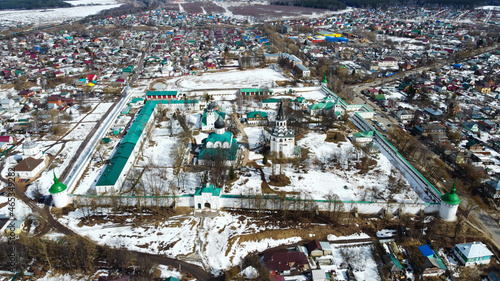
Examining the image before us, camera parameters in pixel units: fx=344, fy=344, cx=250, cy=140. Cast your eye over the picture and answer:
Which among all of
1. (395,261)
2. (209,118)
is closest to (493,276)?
(395,261)

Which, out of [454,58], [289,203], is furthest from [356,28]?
[289,203]

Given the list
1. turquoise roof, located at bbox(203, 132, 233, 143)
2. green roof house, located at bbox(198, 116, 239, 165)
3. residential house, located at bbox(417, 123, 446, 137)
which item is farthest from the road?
turquoise roof, located at bbox(203, 132, 233, 143)

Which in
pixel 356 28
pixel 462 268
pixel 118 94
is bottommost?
pixel 462 268

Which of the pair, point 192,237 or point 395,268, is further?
point 192,237

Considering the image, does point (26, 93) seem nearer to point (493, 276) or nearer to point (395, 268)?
point (395, 268)

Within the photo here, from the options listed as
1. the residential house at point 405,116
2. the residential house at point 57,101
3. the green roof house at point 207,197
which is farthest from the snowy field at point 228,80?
the green roof house at point 207,197

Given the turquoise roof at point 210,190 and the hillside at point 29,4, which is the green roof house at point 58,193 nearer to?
the turquoise roof at point 210,190

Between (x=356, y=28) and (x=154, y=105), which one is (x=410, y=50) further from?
(x=154, y=105)

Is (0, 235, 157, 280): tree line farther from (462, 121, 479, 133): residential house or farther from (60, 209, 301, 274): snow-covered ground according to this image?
(462, 121, 479, 133): residential house
